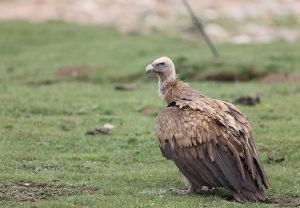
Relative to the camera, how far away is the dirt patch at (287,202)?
1080 centimetres

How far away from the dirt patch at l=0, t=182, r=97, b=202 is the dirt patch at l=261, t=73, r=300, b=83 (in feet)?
47.8

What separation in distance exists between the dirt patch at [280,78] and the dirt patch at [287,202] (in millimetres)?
14213

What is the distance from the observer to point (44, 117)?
18.2 metres

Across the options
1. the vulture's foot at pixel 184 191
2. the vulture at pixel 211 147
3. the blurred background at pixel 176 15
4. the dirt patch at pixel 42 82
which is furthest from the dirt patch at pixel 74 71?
the vulture's foot at pixel 184 191

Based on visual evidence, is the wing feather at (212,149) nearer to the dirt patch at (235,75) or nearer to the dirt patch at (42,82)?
the dirt patch at (235,75)

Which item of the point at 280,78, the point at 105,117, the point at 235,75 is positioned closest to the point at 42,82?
the point at 235,75

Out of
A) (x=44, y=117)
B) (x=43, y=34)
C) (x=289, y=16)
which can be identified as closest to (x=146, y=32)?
(x=43, y=34)

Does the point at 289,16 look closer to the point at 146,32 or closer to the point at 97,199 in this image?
the point at 146,32

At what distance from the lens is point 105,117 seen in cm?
1853

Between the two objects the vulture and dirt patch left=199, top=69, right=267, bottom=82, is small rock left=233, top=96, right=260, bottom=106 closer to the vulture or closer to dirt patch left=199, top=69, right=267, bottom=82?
dirt patch left=199, top=69, right=267, bottom=82

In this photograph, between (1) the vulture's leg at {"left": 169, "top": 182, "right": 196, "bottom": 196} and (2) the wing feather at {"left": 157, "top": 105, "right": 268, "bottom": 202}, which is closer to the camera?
(2) the wing feather at {"left": 157, "top": 105, "right": 268, "bottom": 202}

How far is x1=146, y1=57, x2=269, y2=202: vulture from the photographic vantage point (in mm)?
10734

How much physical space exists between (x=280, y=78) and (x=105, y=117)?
29.0ft

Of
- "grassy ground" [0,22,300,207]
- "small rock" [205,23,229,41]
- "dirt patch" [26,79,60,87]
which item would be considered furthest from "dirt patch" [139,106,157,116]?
"small rock" [205,23,229,41]
